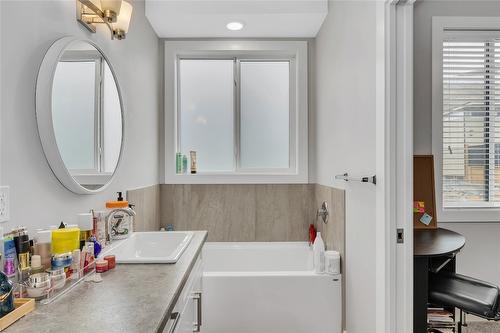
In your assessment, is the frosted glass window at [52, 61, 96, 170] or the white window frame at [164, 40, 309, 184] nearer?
the frosted glass window at [52, 61, 96, 170]

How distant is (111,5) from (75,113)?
0.59 m

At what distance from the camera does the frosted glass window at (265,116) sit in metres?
3.05

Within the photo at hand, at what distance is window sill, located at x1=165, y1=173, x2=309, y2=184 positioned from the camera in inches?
115

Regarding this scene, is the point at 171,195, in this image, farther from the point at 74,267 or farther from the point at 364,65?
the point at 364,65

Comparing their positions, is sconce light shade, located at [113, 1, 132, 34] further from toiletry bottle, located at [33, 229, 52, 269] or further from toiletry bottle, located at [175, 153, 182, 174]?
toiletry bottle, located at [175, 153, 182, 174]

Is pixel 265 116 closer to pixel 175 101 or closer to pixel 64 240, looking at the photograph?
pixel 175 101

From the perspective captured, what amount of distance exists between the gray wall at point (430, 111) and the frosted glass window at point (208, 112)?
161 cm

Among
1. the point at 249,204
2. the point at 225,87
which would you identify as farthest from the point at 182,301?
the point at 225,87

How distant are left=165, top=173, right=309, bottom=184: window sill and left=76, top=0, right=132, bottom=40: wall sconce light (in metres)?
1.48

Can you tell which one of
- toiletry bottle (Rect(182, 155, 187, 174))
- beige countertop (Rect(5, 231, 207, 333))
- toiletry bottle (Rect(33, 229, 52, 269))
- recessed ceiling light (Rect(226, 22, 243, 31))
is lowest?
beige countertop (Rect(5, 231, 207, 333))

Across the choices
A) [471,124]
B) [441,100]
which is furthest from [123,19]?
[471,124]

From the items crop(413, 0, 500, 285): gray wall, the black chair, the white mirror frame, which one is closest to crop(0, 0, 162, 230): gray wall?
the white mirror frame

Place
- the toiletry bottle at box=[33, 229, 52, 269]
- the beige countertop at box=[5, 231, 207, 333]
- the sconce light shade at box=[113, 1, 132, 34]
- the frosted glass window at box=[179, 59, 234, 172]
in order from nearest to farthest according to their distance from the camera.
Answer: the beige countertop at box=[5, 231, 207, 333]
the toiletry bottle at box=[33, 229, 52, 269]
the sconce light shade at box=[113, 1, 132, 34]
the frosted glass window at box=[179, 59, 234, 172]

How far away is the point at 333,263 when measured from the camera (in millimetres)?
2150
